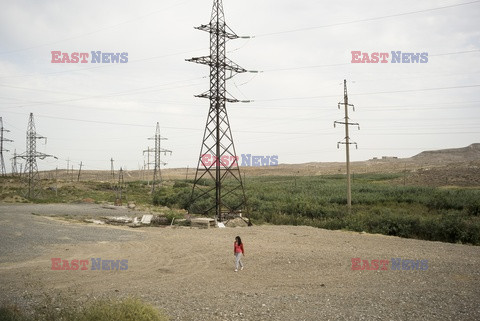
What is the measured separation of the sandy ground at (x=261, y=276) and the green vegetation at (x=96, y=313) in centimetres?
150

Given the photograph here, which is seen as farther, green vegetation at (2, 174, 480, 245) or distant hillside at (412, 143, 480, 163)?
distant hillside at (412, 143, 480, 163)

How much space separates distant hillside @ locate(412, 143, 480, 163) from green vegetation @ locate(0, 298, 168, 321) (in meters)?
171

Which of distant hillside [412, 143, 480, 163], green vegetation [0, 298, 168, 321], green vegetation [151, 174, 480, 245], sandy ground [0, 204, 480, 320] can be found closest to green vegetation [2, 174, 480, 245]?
green vegetation [151, 174, 480, 245]

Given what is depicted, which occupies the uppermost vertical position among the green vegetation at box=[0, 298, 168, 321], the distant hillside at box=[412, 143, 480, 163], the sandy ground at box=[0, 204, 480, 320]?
the distant hillside at box=[412, 143, 480, 163]

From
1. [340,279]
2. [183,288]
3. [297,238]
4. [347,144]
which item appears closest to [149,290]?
[183,288]

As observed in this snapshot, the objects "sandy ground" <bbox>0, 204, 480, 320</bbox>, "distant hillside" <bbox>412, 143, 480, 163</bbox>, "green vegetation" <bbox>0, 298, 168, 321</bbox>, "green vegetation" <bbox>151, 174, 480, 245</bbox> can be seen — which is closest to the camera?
"green vegetation" <bbox>0, 298, 168, 321</bbox>

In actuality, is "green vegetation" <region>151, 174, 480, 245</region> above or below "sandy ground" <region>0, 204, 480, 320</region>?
above

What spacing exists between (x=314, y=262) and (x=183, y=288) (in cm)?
604

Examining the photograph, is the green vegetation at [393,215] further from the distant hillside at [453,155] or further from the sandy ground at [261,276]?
the distant hillside at [453,155]

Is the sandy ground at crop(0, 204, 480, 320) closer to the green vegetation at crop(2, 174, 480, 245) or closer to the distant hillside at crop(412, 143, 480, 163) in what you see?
the green vegetation at crop(2, 174, 480, 245)

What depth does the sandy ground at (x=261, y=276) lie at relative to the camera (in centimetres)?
1071

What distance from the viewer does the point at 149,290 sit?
12.5 metres

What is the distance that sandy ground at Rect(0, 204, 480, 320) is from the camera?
422 inches

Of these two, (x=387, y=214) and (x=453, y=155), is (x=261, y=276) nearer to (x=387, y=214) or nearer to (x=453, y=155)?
(x=387, y=214)
